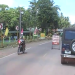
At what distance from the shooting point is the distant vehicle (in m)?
11.2

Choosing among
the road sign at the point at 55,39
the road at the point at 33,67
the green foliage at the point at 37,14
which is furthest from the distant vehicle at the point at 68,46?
the green foliage at the point at 37,14

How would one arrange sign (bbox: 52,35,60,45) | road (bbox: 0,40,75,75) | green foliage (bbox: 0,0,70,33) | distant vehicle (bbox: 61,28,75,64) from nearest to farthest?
road (bbox: 0,40,75,75) < distant vehicle (bbox: 61,28,75,64) < sign (bbox: 52,35,60,45) < green foliage (bbox: 0,0,70,33)

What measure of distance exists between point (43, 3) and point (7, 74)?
50467 mm

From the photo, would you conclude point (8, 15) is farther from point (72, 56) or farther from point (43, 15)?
point (72, 56)

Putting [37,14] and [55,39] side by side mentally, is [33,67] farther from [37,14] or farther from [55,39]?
[37,14]

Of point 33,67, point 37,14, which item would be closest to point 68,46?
point 33,67

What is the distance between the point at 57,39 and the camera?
2341cm

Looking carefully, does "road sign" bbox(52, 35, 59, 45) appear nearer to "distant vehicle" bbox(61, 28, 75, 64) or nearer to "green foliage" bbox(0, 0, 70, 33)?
"distant vehicle" bbox(61, 28, 75, 64)

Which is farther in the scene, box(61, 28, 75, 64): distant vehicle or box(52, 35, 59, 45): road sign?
box(52, 35, 59, 45): road sign

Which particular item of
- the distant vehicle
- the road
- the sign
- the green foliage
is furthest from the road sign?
the green foliage

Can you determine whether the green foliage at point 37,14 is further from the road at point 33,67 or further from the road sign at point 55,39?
the road at point 33,67

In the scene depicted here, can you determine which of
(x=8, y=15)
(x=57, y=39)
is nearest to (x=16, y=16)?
(x=8, y=15)

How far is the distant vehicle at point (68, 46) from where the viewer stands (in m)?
11.2

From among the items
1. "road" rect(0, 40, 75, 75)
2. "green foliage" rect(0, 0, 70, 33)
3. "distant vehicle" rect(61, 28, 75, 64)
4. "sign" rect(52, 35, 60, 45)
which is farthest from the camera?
"green foliage" rect(0, 0, 70, 33)
